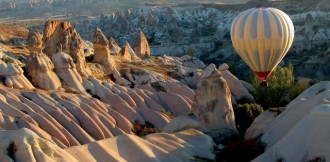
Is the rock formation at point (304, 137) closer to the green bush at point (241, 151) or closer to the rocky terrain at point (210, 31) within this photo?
the green bush at point (241, 151)

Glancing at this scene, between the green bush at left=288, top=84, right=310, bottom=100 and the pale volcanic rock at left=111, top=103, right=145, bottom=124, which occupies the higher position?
the green bush at left=288, top=84, right=310, bottom=100

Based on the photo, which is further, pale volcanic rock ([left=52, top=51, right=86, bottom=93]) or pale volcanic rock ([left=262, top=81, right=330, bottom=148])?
pale volcanic rock ([left=52, top=51, right=86, bottom=93])

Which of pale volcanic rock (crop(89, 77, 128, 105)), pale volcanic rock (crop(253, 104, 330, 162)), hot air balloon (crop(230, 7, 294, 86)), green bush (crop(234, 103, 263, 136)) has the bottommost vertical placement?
pale volcanic rock (crop(89, 77, 128, 105))

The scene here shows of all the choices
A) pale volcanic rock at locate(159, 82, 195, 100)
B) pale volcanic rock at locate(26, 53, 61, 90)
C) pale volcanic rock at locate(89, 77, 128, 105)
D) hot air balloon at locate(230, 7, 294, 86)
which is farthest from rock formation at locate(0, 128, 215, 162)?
pale volcanic rock at locate(159, 82, 195, 100)

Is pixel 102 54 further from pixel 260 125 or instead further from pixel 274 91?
pixel 260 125

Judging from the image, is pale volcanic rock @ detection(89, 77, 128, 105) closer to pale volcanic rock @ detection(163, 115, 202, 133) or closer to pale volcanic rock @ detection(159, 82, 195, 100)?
pale volcanic rock @ detection(159, 82, 195, 100)

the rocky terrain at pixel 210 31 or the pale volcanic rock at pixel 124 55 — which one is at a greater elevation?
the pale volcanic rock at pixel 124 55

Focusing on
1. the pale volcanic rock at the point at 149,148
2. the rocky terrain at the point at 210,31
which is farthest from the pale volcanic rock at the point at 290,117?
the rocky terrain at the point at 210,31

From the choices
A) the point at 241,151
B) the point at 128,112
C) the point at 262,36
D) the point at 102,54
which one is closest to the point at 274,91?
the point at 128,112
